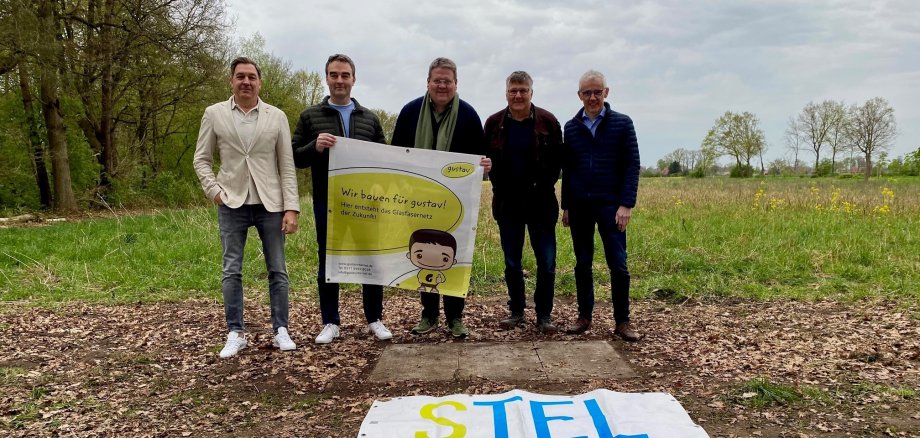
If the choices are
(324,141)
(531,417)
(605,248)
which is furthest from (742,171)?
(531,417)

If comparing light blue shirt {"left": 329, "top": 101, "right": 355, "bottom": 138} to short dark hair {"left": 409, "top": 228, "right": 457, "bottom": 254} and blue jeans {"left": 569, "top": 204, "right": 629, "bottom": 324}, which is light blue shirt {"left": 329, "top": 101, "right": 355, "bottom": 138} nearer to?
short dark hair {"left": 409, "top": 228, "right": 457, "bottom": 254}

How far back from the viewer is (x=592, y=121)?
189 inches

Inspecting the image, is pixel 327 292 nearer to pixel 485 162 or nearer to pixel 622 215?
pixel 485 162

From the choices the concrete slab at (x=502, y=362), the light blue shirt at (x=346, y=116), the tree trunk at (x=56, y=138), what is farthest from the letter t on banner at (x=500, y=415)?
the tree trunk at (x=56, y=138)

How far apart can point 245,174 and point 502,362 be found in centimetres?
249

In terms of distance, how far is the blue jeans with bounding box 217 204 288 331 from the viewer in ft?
14.4

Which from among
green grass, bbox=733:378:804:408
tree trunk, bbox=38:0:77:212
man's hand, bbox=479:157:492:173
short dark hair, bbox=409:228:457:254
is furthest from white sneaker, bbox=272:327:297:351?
tree trunk, bbox=38:0:77:212

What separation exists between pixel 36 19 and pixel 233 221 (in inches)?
562

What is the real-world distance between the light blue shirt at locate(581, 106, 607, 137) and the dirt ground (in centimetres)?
186

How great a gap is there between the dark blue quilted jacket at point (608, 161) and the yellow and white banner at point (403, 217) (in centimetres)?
92

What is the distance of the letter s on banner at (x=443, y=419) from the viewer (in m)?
3.09

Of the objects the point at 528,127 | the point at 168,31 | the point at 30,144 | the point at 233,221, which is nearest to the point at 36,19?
the point at 168,31

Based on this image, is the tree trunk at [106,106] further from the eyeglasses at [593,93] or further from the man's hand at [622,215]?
the man's hand at [622,215]

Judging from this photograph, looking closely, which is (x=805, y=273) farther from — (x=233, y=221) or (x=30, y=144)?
(x=30, y=144)
